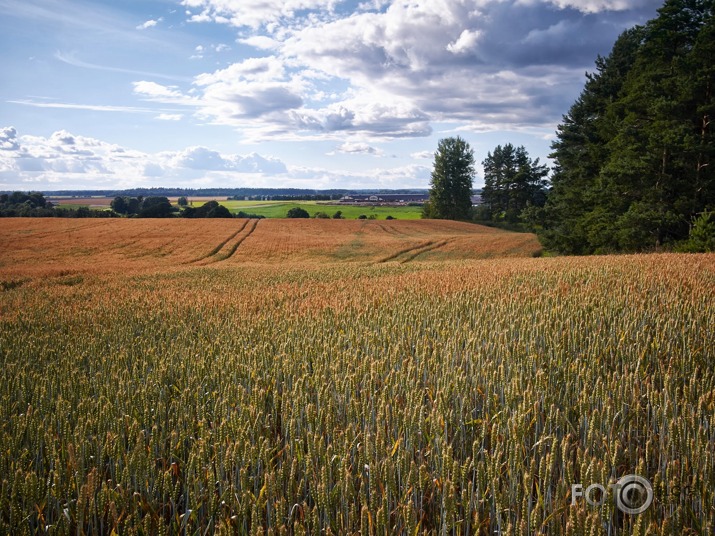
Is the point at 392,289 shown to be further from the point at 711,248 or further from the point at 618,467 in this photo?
the point at 711,248

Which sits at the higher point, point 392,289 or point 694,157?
point 694,157

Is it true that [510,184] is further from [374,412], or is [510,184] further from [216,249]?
[374,412]

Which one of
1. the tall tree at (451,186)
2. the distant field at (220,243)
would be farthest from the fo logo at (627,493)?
the tall tree at (451,186)

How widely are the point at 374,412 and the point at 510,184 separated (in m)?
96.6

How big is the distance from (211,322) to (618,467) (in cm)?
723

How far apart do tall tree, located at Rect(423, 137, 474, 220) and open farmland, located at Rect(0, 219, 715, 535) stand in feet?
314

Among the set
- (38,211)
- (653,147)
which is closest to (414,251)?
(653,147)

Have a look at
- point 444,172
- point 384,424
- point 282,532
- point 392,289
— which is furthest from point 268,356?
point 444,172

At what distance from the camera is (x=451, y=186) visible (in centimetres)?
10612

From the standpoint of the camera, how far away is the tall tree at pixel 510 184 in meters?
92.1

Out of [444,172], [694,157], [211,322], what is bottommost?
[211,322]

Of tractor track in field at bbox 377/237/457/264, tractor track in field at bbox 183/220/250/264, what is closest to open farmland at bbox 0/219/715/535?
tractor track in field at bbox 377/237/457/264

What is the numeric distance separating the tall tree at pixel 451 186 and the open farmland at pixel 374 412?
95643 millimetres

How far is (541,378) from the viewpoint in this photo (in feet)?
14.0
